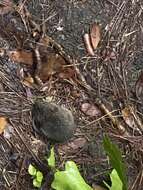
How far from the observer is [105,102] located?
2037mm

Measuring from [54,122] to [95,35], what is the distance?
1.68 ft

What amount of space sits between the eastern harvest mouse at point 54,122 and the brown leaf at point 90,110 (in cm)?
8

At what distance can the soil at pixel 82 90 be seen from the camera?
194 cm

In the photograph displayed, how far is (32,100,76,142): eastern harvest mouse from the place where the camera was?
1.96 m

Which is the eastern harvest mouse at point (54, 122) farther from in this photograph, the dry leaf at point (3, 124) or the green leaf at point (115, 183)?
the green leaf at point (115, 183)

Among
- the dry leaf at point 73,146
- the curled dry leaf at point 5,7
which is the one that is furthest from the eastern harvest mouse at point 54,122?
the curled dry leaf at point 5,7

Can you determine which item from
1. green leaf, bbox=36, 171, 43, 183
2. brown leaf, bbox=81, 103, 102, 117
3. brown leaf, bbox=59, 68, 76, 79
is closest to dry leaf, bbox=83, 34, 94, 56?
brown leaf, bbox=59, 68, 76, 79

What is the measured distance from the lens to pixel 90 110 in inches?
79.0

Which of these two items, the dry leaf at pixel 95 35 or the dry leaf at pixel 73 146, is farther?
the dry leaf at pixel 95 35

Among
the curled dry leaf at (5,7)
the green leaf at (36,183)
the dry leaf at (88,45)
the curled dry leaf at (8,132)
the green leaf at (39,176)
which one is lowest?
the green leaf at (36,183)

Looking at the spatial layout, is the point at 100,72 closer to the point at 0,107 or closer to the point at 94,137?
the point at 94,137

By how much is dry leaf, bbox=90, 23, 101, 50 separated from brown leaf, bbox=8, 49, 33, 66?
1.07ft

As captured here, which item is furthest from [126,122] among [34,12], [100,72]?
[34,12]

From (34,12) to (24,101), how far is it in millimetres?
486
